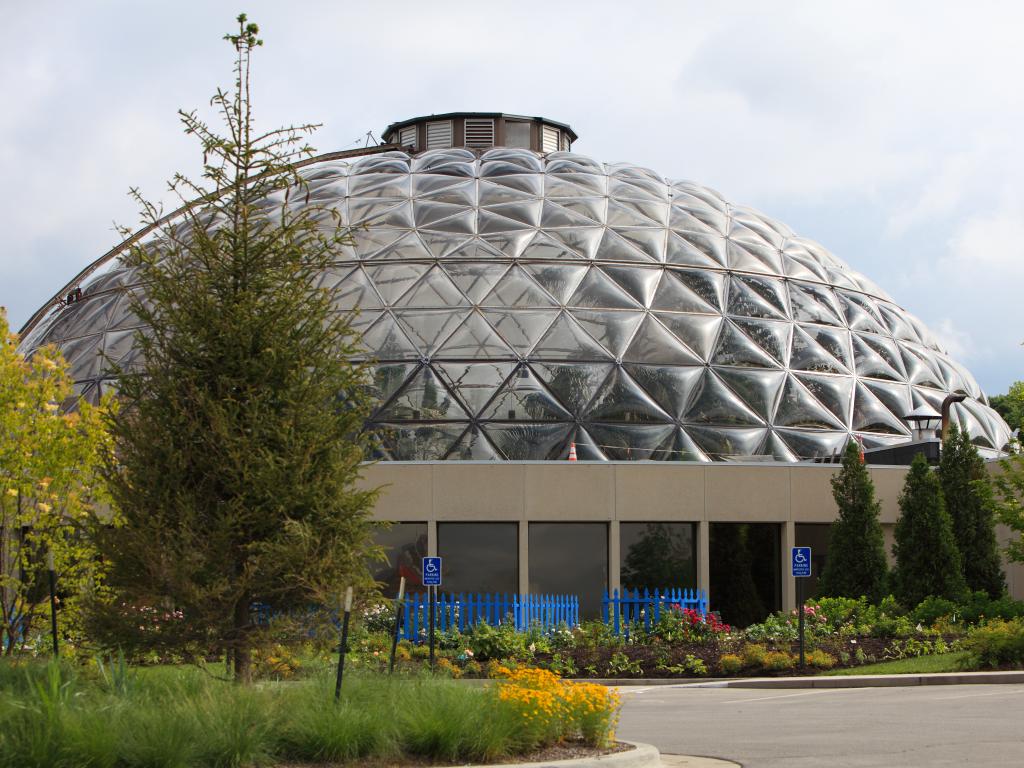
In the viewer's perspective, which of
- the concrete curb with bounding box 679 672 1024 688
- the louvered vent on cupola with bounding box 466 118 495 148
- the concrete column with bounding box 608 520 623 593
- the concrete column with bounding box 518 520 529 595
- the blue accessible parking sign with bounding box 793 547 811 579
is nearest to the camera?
the concrete curb with bounding box 679 672 1024 688

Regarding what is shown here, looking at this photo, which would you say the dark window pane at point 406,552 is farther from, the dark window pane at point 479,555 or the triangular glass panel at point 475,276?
the triangular glass panel at point 475,276

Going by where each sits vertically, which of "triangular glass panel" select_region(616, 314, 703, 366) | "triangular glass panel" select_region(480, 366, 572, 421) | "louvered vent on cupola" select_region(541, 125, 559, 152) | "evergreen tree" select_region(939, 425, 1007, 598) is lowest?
"evergreen tree" select_region(939, 425, 1007, 598)

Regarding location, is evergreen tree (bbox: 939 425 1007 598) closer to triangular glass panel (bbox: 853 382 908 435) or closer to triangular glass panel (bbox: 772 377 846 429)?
triangular glass panel (bbox: 772 377 846 429)

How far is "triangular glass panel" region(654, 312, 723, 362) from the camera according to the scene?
33.1 m

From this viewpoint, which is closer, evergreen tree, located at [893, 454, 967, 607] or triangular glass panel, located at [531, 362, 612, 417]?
evergreen tree, located at [893, 454, 967, 607]

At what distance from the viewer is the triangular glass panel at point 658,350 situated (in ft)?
106

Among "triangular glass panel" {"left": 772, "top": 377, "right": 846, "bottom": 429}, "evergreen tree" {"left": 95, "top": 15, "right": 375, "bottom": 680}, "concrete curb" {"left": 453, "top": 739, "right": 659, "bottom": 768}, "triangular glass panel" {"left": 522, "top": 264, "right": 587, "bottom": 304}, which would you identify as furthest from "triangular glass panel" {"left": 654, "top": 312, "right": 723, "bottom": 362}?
"concrete curb" {"left": 453, "top": 739, "right": 659, "bottom": 768}

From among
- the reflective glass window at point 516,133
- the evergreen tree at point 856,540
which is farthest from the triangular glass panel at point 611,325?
the reflective glass window at point 516,133

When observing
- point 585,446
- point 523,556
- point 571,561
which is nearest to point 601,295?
point 585,446

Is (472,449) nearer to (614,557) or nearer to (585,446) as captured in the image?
(585,446)

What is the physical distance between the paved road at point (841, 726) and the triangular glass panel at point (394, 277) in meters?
17.0

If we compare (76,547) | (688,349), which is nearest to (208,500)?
(76,547)

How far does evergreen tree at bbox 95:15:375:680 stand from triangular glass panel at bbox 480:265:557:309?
2015 centimetres

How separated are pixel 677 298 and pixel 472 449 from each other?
7745mm
